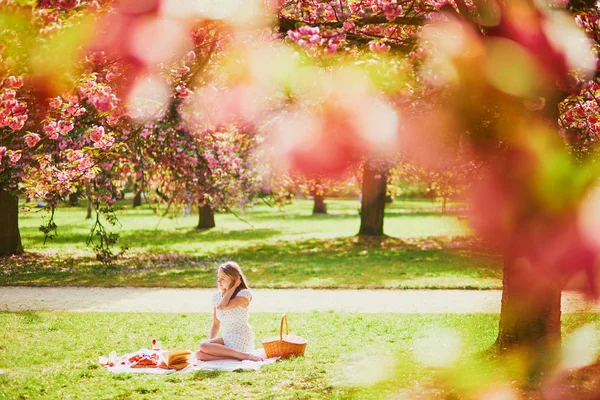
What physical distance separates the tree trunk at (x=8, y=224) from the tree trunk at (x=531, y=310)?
49.1 ft

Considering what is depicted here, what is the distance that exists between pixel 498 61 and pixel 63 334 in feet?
21.7

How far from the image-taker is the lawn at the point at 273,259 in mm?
14836

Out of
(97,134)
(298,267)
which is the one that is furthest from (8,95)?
(298,267)

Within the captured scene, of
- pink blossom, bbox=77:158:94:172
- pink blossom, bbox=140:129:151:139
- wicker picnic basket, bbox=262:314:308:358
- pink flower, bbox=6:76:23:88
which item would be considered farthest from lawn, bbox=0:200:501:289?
pink flower, bbox=6:76:23:88

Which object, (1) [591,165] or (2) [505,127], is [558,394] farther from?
(1) [591,165]

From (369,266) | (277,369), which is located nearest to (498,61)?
(277,369)

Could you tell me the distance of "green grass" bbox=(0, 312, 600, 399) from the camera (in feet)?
23.2

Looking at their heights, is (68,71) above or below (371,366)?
above

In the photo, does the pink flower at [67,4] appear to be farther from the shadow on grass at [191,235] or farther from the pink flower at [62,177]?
the shadow on grass at [191,235]

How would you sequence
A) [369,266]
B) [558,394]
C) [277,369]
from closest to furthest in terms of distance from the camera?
[558,394] → [277,369] → [369,266]

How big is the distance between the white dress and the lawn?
5787 millimetres

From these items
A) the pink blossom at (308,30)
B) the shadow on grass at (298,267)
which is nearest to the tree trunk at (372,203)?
the shadow on grass at (298,267)

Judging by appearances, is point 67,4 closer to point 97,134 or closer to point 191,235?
point 97,134

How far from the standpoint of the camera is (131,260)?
1883 cm
